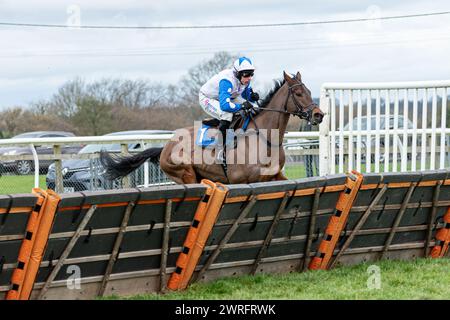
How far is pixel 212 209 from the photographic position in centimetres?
570

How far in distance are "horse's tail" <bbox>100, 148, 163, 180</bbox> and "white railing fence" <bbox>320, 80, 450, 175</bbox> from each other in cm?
220

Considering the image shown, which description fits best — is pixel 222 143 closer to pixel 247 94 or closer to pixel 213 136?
pixel 213 136

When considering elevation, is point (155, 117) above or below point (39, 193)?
below

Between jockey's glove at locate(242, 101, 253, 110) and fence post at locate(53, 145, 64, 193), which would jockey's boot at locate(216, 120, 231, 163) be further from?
fence post at locate(53, 145, 64, 193)

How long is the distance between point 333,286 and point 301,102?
3408mm

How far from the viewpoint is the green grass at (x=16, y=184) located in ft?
37.1

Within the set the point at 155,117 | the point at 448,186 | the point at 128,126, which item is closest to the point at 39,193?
the point at 448,186

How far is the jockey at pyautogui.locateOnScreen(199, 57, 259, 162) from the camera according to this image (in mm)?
8711

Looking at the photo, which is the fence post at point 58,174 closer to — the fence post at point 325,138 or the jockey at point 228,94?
the jockey at point 228,94

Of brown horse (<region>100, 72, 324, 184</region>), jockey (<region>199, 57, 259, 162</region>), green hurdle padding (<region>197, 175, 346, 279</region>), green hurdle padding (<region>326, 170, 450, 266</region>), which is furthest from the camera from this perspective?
jockey (<region>199, 57, 259, 162</region>)

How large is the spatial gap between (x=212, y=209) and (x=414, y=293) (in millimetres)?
1587

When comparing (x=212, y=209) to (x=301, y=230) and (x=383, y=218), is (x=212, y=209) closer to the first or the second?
(x=301, y=230)

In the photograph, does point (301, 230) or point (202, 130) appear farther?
point (202, 130)

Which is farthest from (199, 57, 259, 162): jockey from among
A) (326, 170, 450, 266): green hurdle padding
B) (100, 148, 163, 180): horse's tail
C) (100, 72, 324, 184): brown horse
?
(326, 170, 450, 266): green hurdle padding
